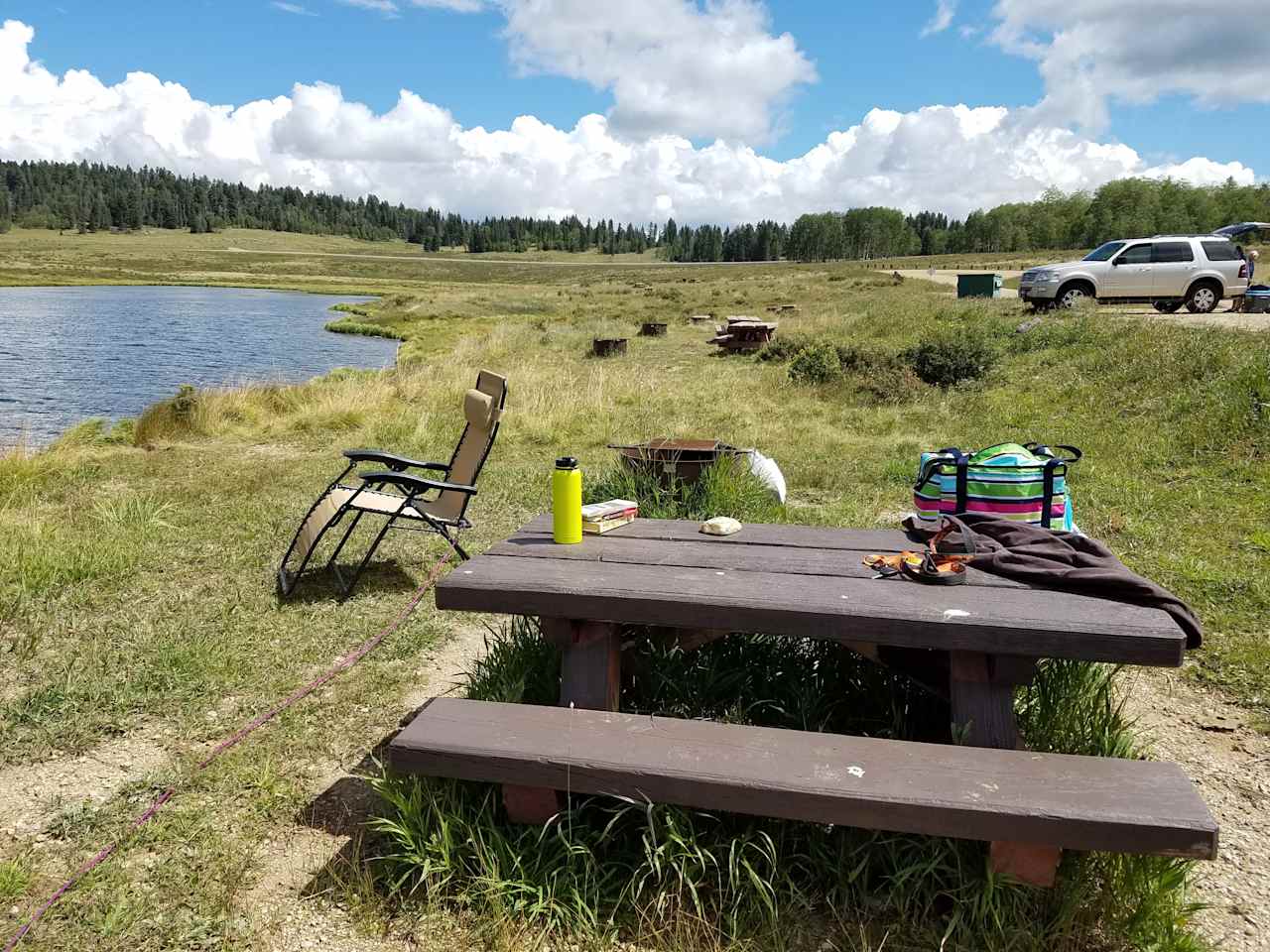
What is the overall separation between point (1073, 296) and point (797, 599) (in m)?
17.1

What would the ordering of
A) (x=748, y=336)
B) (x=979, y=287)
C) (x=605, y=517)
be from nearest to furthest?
(x=605, y=517), (x=748, y=336), (x=979, y=287)

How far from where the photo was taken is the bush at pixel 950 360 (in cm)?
1187

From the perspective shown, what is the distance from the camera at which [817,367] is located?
1292 cm

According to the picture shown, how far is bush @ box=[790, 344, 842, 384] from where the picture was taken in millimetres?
12664

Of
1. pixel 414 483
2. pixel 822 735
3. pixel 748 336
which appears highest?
pixel 748 336

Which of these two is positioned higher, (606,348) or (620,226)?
(620,226)

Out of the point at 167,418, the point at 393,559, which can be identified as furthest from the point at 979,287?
the point at 393,559

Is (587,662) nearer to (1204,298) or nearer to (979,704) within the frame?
(979,704)

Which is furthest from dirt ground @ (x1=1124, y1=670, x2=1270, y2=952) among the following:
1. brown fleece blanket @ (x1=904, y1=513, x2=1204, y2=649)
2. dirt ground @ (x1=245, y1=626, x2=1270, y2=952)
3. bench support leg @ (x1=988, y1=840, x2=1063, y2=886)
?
brown fleece blanket @ (x1=904, y1=513, x2=1204, y2=649)

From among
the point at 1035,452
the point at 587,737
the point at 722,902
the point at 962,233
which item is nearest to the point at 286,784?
the point at 587,737

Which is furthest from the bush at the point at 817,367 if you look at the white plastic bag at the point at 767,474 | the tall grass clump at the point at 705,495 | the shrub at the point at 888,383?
the tall grass clump at the point at 705,495

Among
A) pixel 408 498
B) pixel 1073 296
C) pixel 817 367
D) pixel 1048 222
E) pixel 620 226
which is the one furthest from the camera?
pixel 620 226

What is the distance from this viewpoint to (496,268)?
10238 cm

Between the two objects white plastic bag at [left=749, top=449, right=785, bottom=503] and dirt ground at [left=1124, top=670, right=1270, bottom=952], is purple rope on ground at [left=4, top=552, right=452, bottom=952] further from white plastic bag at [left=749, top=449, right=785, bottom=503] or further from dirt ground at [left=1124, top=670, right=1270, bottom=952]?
dirt ground at [left=1124, top=670, right=1270, bottom=952]
